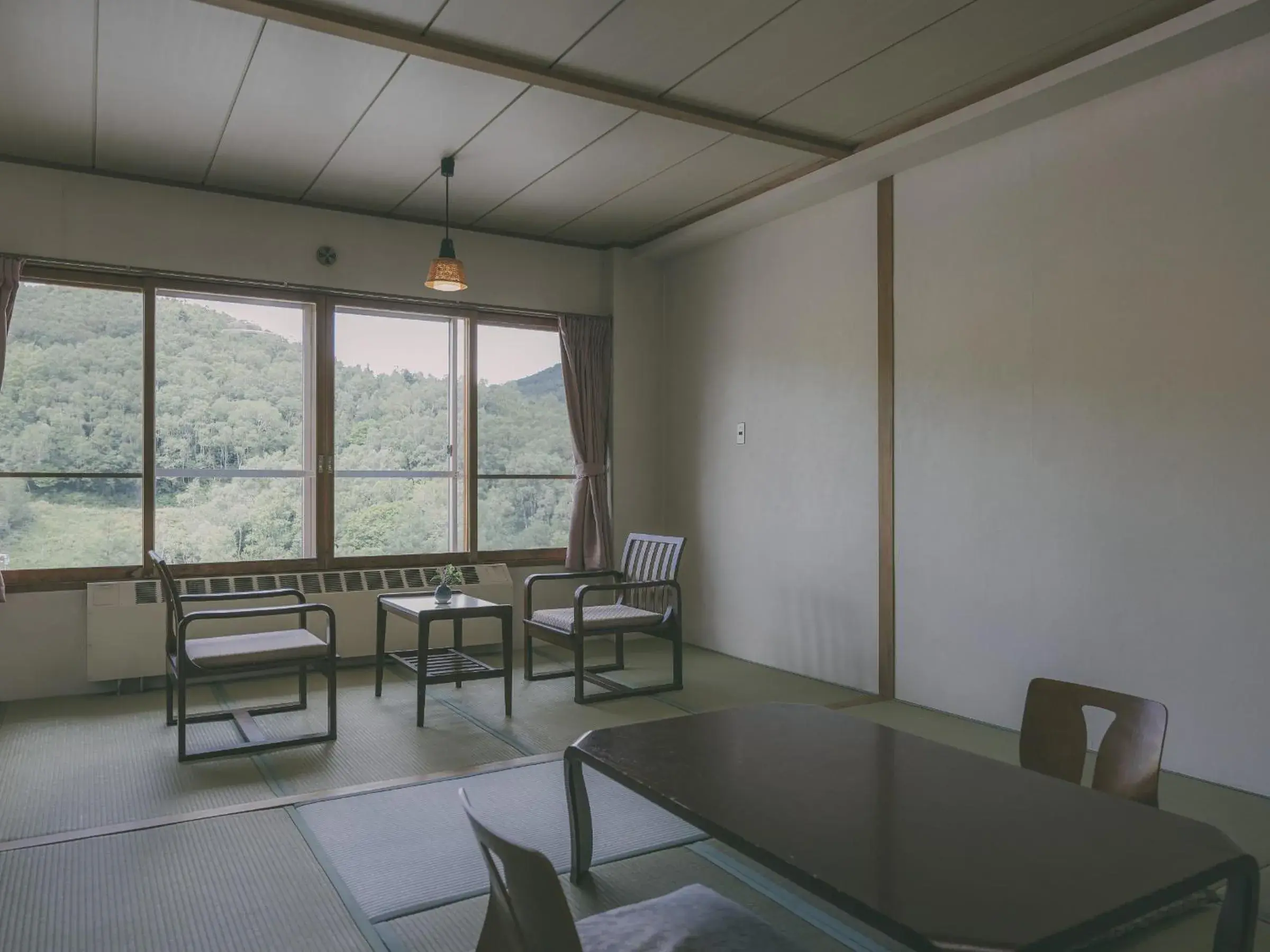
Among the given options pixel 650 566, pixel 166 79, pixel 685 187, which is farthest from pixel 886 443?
pixel 166 79

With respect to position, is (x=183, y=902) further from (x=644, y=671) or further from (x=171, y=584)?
(x=644, y=671)

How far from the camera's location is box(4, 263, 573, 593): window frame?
15.7ft

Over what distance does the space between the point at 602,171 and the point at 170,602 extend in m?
2.94

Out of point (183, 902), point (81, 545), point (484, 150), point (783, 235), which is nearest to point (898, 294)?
point (783, 235)

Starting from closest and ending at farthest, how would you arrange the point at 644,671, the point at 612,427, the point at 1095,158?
the point at 1095,158, the point at 644,671, the point at 612,427

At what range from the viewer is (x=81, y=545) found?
4777 millimetres

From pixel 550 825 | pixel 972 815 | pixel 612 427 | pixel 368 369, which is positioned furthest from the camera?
pixel 612 427

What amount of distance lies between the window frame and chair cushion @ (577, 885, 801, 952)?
404 centimetres

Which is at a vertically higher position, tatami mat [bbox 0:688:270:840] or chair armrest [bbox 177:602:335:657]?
chair armrest [bbox 177:602:335:657]

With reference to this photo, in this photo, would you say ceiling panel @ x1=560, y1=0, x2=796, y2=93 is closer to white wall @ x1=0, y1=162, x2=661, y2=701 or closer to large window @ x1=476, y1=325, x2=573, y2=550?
white wall @ x1=0, y1=162, x2=661, y2=701

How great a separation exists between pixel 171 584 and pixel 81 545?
1408 millimetres

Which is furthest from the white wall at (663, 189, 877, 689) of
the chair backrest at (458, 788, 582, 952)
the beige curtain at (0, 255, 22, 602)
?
the beige curtain at (0, 255, 22, 602)

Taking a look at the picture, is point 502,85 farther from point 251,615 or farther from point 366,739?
point 366,739

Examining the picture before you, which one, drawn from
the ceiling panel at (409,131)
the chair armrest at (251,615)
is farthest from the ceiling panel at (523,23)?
the chair armrest at (251,615)
